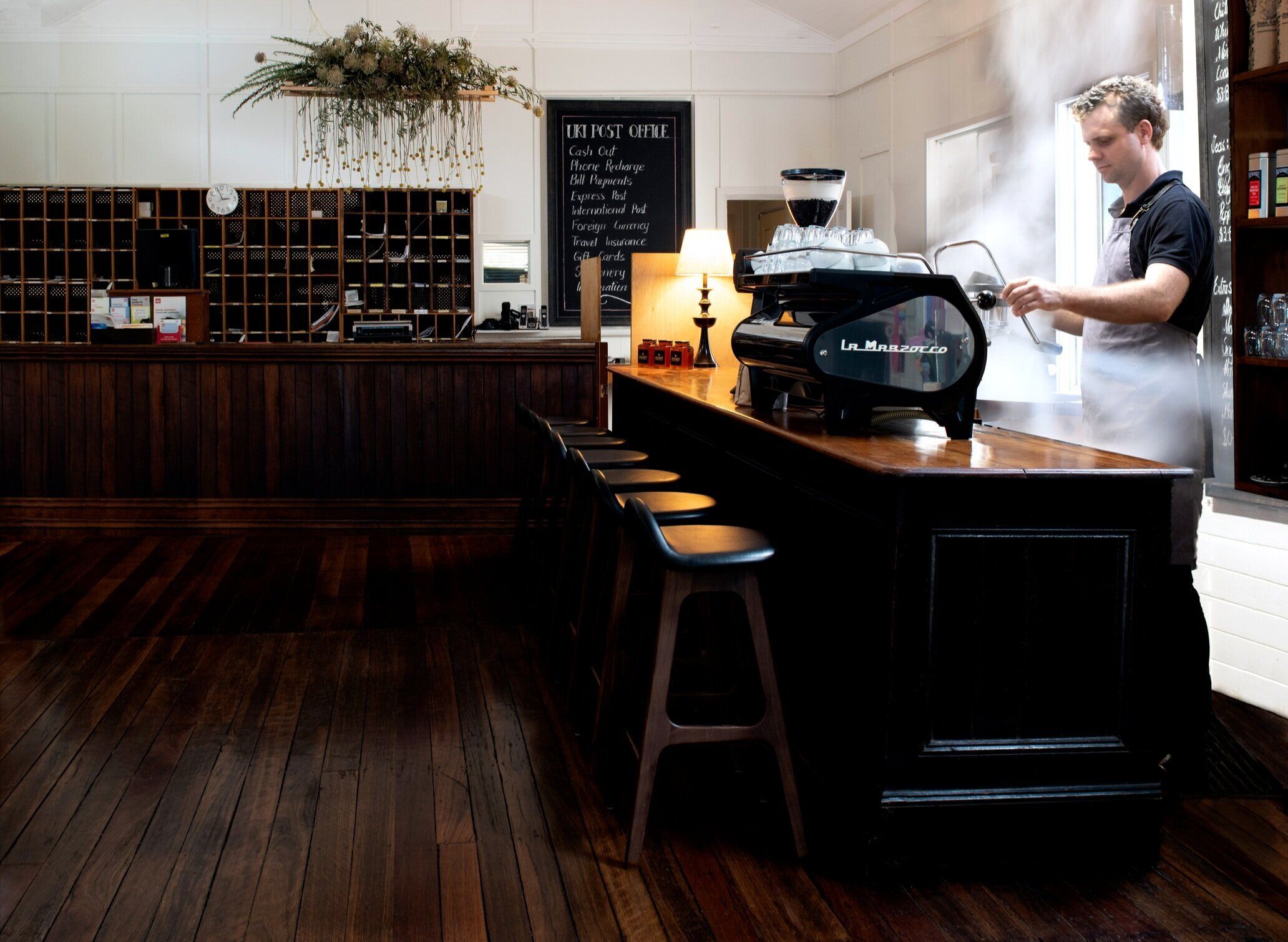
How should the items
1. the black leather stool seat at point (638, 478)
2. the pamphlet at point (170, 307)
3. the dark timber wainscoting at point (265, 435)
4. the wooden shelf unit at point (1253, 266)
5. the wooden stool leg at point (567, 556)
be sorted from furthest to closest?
the pamphlet at point (170, 307)
the dark timber wainscoting at point (265, 435)
the wooden stool leg at point (567, 556)
the black leather stool seat at point (638, 478)
the wooden shelf unit at point (1253, 266)

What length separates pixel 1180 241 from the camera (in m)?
2.70

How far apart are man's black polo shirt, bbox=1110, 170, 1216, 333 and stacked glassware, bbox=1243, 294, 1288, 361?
584 mm

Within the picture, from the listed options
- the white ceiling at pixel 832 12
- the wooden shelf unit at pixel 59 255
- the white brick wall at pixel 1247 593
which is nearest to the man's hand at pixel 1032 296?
the white brick wall at pixel 1247 593

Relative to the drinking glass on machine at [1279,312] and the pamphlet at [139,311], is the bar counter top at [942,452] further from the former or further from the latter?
the pamphlet at [139,311]

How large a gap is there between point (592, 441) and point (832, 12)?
5.47m

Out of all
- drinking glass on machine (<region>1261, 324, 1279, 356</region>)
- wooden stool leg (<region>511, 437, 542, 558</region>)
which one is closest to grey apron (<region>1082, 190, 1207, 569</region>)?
drinking glass on machine (<region>1261, 324, 1279, 356</region>)

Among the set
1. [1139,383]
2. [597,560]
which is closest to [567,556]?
[597,560]

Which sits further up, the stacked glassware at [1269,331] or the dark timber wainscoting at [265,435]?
the stacked glassware at [1269,331]

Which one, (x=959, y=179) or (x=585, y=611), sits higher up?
(x=959, y=179)

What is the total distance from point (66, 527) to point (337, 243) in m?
3.30

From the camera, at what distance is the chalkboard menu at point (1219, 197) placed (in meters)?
3.37

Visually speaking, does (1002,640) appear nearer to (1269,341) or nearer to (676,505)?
(676,505)

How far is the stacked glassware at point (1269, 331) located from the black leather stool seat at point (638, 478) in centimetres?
164

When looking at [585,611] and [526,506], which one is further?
[526,506]
